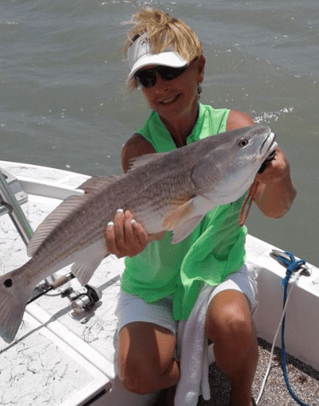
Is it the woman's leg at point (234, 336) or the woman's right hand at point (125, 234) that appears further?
the woman's leg at point (234, 336)

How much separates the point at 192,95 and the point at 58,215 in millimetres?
894

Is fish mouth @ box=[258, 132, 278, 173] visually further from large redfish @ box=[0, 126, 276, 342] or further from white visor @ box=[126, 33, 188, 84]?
white visor @ box=[126, 33, 188, 84]

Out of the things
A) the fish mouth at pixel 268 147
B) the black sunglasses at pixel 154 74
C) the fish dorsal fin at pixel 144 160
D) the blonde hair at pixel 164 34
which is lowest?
the fish dorsal fin at pixel 144 160

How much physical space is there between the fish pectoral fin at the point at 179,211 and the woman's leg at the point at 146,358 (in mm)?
662

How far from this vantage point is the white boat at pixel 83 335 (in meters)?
2.87

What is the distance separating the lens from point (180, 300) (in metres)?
3.07

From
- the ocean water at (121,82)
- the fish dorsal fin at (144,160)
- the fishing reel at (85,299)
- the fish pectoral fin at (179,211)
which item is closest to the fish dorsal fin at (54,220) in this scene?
the fish dorsal fin at (144,160)

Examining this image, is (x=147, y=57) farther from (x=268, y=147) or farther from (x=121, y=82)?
(x=121, y=82)

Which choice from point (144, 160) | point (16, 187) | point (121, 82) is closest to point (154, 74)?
point (144, 160)

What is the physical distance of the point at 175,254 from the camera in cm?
308

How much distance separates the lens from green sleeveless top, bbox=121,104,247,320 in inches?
117

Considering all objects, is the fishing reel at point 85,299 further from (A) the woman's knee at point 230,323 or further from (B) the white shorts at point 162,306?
(A) the woman's knee at point 230,323

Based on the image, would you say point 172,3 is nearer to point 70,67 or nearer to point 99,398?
point 70,67

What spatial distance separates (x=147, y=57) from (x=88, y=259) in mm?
986
